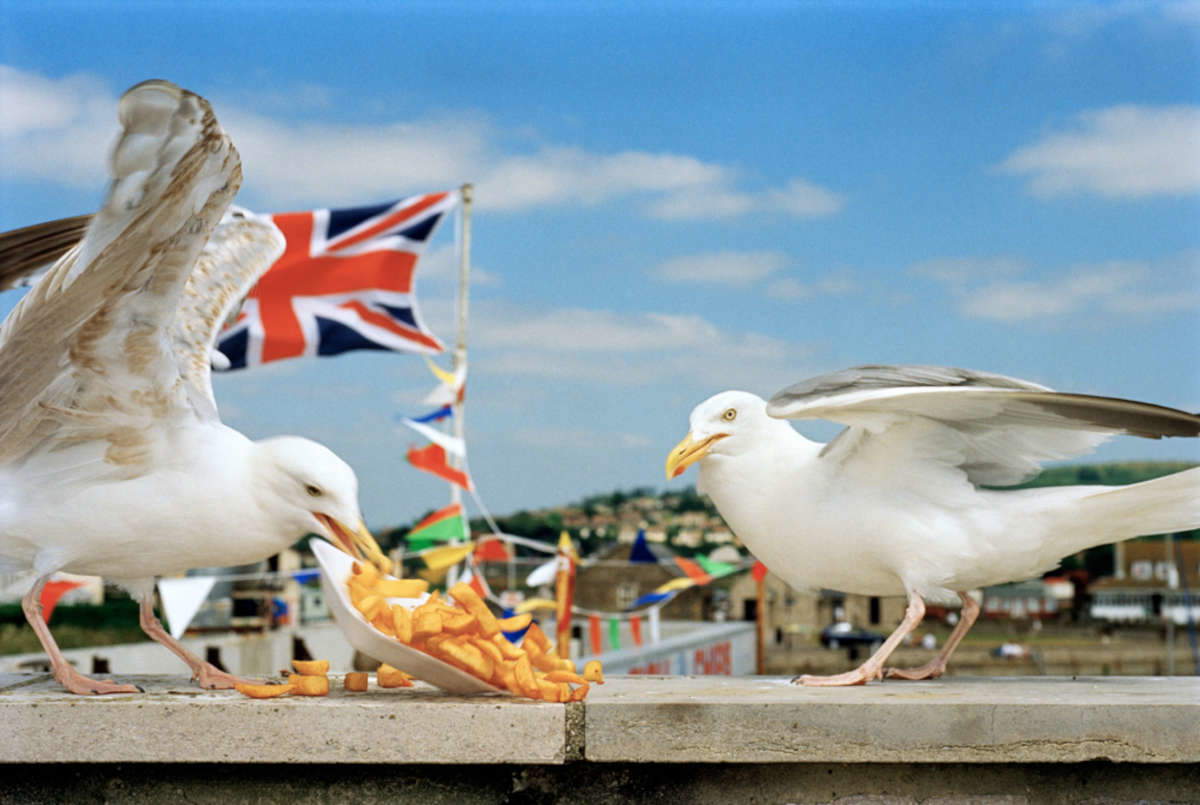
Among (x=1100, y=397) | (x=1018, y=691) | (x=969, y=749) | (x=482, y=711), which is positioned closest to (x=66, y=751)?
(x=482, y=711)

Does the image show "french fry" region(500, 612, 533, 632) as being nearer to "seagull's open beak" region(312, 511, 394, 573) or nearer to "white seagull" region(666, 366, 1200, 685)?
"seagull's open beak" region(312, 511, 394, 573)

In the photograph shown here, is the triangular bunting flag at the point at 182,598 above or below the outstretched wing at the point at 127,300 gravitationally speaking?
below

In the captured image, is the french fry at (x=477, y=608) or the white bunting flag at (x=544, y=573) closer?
the french fry at (x=477, y=608)

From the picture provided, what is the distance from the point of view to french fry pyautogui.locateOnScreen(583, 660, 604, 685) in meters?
3.97

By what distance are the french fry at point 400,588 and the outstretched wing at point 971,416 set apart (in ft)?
4.05

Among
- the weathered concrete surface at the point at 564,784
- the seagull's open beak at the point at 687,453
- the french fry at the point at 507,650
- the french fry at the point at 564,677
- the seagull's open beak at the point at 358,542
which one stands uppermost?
the seagull's open beak at the point at 687,453

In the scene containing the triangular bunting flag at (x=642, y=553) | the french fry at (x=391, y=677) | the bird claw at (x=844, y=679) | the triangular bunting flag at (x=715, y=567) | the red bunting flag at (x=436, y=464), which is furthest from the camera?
the red bunting flag at (x=436, y=464)

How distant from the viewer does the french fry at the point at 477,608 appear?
12.7 ft

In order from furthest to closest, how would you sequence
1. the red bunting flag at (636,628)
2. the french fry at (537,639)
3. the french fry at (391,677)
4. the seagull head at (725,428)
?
the red bunting flag at (636,628), the seagull head at (725,428), the french fry at (391,677), the french fry at (537,639)

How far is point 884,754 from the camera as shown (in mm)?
3562

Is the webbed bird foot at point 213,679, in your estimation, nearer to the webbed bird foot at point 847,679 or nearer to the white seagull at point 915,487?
the white seagull at point 915,487

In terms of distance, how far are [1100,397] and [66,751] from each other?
10.3 ft

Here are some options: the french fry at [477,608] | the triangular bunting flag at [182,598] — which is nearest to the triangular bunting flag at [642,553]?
the triangular bunting flag at [182,598]

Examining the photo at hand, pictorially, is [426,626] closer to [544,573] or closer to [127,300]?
[127,300]
